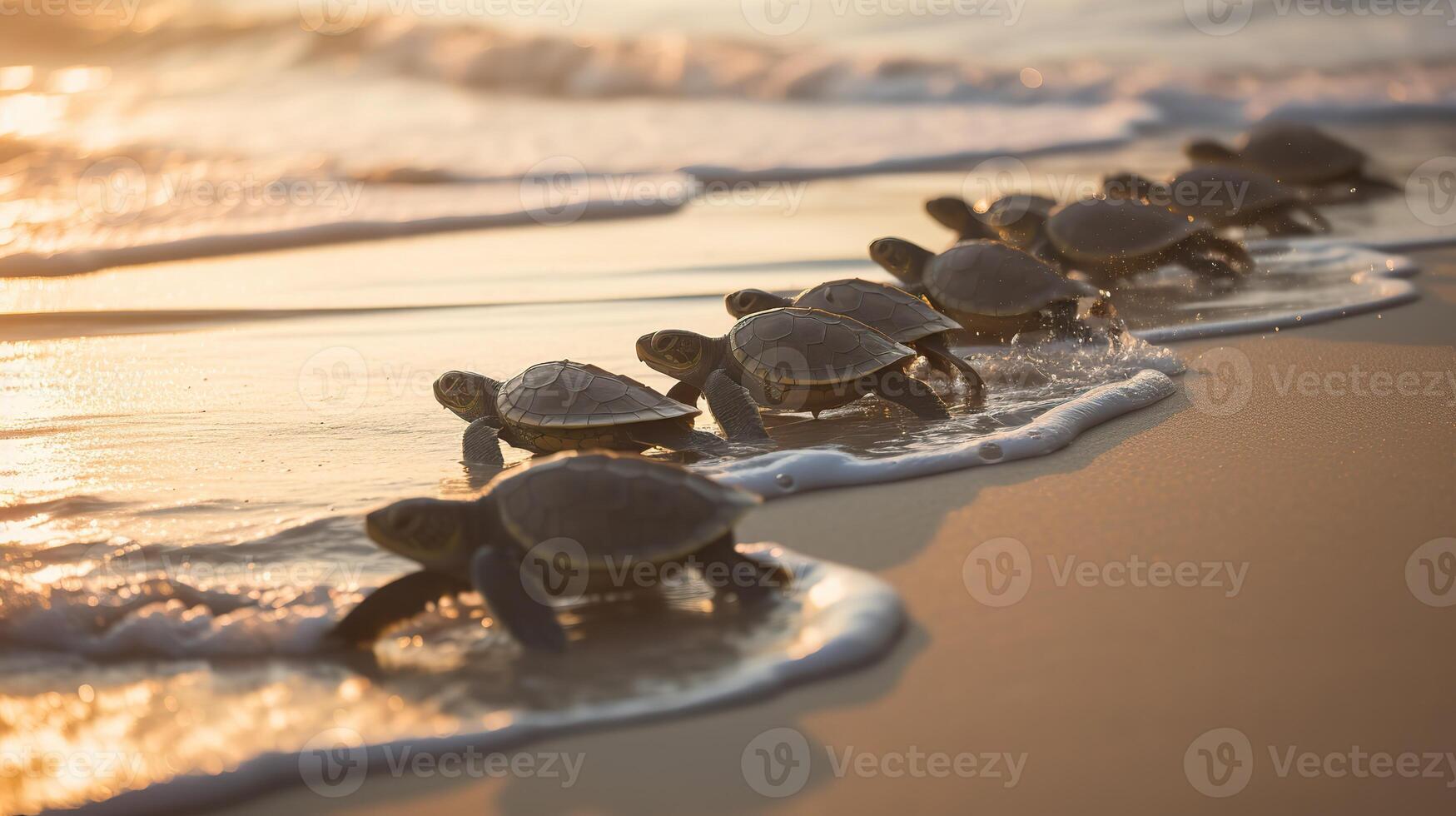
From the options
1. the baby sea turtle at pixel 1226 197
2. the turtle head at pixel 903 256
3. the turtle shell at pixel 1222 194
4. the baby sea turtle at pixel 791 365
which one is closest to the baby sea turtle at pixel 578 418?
the baby sea turtle at pixel 791 365

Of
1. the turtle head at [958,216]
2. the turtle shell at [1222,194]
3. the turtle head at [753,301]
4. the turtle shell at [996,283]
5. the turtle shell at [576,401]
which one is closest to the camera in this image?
the turtle shell at [576,401]

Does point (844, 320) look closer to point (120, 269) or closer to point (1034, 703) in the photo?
point (1034, 703)

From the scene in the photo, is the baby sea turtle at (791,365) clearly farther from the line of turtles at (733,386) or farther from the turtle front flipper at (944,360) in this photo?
the turtle front flipper at (944,360)

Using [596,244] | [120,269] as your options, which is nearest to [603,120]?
[596,244]

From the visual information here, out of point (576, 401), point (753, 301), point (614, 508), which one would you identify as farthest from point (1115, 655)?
point (753, 301)

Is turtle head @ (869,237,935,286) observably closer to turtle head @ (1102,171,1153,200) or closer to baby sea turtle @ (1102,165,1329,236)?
baby sea turtle @ (1102,165,1329,236)

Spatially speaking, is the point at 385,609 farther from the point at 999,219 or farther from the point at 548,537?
the point at 999,219
